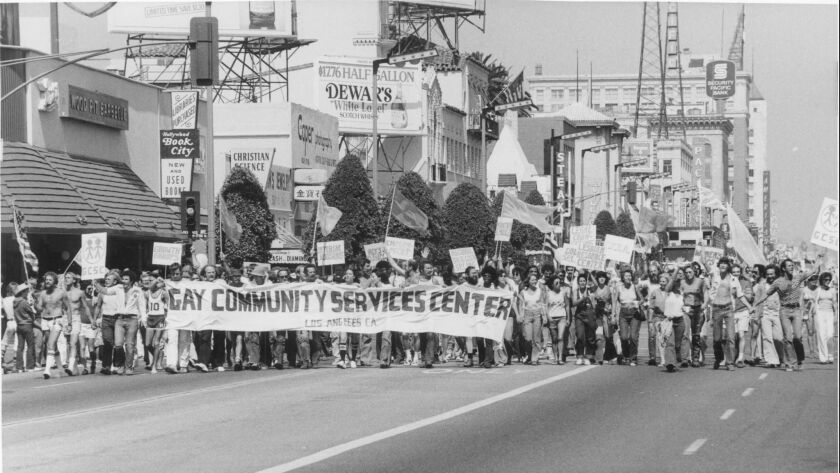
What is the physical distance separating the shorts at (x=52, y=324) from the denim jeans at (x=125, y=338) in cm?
88

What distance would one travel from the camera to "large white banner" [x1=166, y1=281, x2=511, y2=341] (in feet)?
78.6

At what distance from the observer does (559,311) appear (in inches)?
976

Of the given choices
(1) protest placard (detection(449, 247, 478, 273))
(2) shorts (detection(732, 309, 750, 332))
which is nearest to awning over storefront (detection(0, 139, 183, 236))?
(1) protest placard (detection(449, 247, 478, 273))

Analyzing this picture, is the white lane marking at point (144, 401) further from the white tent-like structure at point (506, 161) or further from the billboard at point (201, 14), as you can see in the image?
the white tent-like structure at point (506, 161)

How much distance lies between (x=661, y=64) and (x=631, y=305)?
489 ft

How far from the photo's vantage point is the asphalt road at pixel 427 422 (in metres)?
12.3

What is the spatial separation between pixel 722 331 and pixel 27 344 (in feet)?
38.9

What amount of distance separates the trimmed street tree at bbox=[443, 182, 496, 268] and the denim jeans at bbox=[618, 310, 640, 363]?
37.1 metres

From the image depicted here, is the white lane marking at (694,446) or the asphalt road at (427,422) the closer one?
the asphalt road at (427,422)

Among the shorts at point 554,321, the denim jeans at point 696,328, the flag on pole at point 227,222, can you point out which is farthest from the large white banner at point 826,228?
the flag on pole at point 227,222

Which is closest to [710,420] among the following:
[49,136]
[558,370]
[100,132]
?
[558,370]

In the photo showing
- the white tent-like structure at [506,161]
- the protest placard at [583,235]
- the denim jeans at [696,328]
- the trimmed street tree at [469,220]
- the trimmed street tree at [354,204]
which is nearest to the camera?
the denim jeans at [696,328]

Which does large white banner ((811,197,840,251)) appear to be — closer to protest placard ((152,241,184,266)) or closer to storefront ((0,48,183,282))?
protest placard ((152,241,184,266))

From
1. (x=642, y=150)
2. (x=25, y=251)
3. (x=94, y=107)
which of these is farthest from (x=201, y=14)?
(x=642, y=150)
